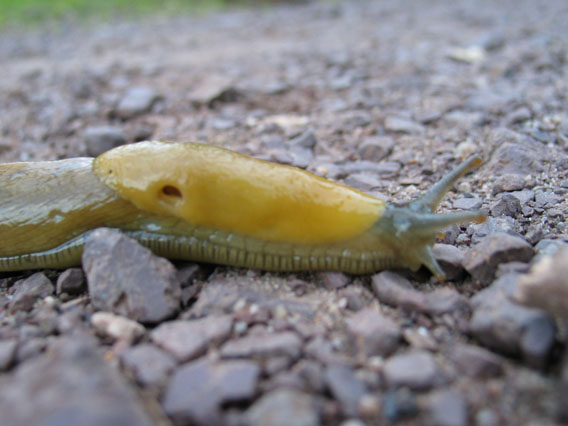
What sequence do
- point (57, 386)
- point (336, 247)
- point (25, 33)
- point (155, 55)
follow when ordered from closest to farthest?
point (57, 386)
point (336, 247)
point (155, 55)
point (25, 33)

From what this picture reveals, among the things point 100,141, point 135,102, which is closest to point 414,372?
point 100,141

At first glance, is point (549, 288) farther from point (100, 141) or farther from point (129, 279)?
point (100, 141)

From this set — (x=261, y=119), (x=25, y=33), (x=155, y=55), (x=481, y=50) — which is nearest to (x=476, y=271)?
(x=261, y=119)

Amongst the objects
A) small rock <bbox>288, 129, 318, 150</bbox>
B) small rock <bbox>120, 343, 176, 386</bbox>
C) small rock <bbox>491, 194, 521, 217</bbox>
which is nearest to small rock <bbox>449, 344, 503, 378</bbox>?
small rock <bbox>120, 343, 176, 386</bbox>

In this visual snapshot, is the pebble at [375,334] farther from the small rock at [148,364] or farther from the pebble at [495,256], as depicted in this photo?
the small rock at [148,364]

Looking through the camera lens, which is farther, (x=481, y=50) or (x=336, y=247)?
(x=481, y=50)

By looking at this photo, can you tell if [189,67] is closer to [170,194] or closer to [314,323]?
[170,194]
